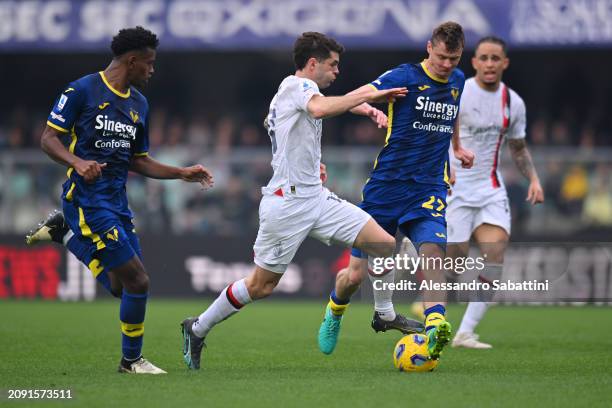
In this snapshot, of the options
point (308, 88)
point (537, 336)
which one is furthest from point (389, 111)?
point (537, 336)

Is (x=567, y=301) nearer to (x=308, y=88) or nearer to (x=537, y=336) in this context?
(x=537, y=336)

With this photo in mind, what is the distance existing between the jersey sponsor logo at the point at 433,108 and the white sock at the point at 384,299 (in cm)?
133

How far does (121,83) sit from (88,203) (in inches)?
36.9

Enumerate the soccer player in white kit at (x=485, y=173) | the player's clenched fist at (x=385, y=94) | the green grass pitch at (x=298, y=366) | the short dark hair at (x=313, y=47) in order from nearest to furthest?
1. the green grass pitch at (x=298, y=366)
2. the player's clenched fist at (x=385, y=94)
3. the short dark hair at (x=313, y=47)
4. the soccer player in white kit at (x=485, y=173)

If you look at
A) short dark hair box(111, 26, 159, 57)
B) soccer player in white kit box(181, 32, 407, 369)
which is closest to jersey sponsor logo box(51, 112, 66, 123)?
short dark hair box(111, 26, 159, 57)

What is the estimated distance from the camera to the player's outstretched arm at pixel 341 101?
7762 mm

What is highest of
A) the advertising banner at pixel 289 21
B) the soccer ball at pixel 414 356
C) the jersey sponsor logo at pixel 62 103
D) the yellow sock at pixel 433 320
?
the advertising banner at pixel 289 21

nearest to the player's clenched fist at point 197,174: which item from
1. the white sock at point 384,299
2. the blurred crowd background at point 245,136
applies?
the white sock at point 384,299

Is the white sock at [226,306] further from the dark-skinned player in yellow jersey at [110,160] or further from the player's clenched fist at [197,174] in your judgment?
the player's clenched fist at [197,174]

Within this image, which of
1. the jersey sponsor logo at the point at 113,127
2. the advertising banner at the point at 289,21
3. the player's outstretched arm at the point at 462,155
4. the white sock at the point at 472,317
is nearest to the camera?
the jersey sponsor logo at the point at 113,127

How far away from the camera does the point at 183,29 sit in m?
19.0

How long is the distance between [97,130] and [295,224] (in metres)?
1.62

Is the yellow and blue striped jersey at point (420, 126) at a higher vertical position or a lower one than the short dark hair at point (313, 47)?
lower

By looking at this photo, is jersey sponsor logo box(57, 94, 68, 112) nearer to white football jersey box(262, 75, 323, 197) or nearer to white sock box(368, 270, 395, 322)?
white football jersey box(262, 75, 323, 197)
